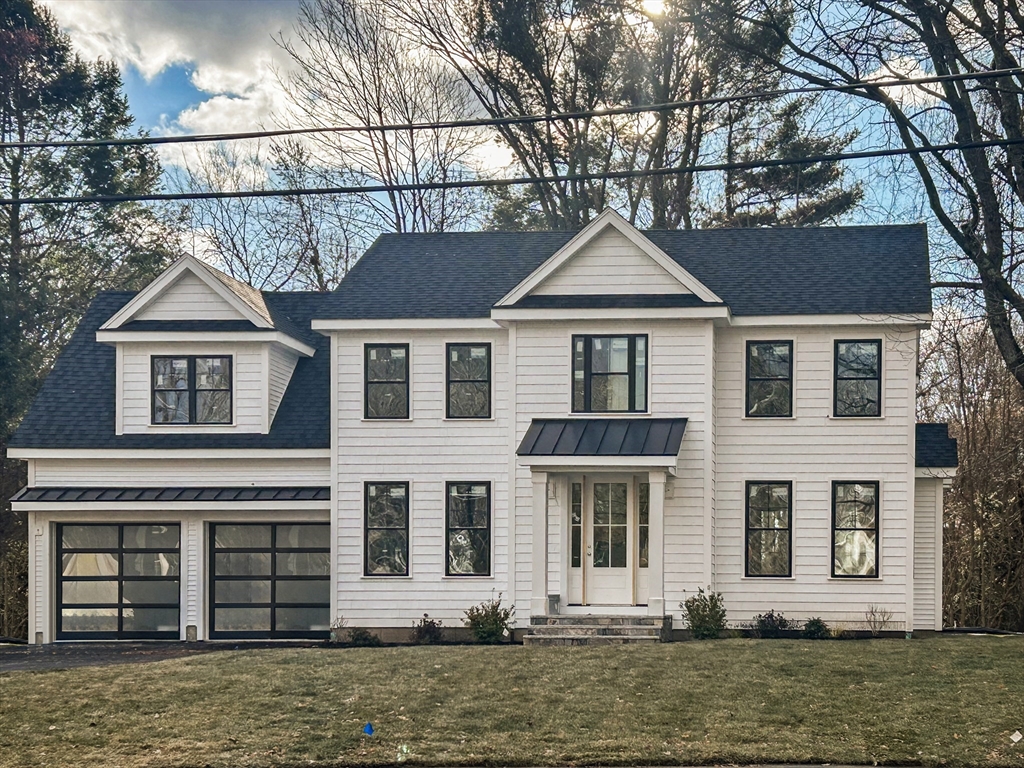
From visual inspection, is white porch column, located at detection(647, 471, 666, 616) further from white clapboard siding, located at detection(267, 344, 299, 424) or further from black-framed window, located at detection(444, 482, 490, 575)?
white clapboard siding, located at detection(267, 344, 299, 424)

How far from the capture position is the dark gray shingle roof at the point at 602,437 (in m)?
20.0

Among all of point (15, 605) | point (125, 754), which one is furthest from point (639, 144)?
point (125, 754)

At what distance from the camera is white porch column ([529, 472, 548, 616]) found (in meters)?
20.2

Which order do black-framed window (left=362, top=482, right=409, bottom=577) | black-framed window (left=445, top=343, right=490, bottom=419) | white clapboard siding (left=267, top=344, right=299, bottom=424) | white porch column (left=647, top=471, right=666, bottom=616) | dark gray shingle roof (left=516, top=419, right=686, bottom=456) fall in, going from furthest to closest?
white clapboard siding (left=267, top=344, right=299, bottom=424) < black-framed window (left=445, top=343, right=490, bottom=419) < black-framed window (left=362, top=482, right=409, bottom=577) < dark gray shingle roof (left=516, top=419, right=686, bottom=456) < white porch column (left=647, top=471, right=666, bottom=616)

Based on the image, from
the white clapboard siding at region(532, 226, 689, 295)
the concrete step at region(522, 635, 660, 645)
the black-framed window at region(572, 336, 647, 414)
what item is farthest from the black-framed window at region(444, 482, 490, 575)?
the white clapboard siding at region(532, 226, 689, 295)

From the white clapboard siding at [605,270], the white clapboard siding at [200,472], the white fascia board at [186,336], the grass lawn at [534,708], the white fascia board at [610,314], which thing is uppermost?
the white clapboard siding at [605,270]

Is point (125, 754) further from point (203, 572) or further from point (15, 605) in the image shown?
point (15, 605)

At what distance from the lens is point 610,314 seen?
67.9ft

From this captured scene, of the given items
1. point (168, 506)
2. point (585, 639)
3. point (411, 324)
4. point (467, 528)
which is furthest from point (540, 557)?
point (168, 506)

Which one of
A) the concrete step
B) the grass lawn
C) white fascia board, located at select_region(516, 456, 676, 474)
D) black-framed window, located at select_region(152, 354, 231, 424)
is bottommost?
the concrete step

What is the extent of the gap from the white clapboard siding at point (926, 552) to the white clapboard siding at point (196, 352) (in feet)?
41.8

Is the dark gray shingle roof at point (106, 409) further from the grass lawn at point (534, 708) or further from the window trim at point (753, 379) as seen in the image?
the window trim at point (753, 379)

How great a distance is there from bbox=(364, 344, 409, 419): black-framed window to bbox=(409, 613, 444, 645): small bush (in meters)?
3.83

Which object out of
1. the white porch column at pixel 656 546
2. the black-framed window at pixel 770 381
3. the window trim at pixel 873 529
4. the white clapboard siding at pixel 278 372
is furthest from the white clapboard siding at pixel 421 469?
the window trim at pixel 873 529
